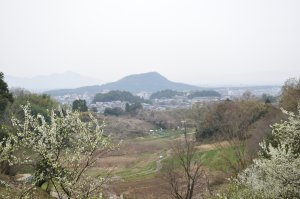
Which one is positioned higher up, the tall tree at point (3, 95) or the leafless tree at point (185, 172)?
the tall tree at point (3, 95)

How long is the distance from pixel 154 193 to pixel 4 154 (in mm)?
36238

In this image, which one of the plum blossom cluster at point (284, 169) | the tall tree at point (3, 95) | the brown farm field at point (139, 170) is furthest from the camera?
the tall tree at point (3, 95)

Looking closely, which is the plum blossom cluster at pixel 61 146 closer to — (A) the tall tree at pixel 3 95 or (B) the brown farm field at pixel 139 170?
(B) the brown farm field at pixel 139 170

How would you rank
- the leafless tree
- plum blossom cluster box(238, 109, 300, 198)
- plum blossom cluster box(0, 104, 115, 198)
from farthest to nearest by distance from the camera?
the leafless tree → plum blossom cluster box(238, 109, 300, 198) → plum blossom cluster box(0, 104, 115, 198)

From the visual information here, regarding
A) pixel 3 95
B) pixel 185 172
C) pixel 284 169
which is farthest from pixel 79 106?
pixel 3 95

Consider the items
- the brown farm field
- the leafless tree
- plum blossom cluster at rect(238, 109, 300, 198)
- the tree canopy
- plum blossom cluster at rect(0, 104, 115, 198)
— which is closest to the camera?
plum blossom cluster at rect(0, 104, 115, 198)

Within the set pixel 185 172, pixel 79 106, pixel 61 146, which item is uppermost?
pixel 79 106

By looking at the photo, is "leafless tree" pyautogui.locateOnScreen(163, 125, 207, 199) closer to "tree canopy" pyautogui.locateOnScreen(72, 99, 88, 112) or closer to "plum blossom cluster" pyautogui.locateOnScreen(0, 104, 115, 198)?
"tree canopy" pyautogui.locateOnScreen(72, 99, 88, 112)

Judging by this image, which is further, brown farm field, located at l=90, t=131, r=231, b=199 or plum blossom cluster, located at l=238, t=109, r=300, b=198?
brown farm field, located at l=90, t=131, r=231, b=199

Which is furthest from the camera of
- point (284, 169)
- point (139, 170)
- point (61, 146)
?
point (139, 170)

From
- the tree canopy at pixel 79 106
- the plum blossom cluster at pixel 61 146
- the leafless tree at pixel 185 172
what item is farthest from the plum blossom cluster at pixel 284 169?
the leafless tree at pixel 185 172

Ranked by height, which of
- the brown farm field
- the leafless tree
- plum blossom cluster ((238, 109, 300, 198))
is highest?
plum blossom cluster ((238, 109, 300, 198))

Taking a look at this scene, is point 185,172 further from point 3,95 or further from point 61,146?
point 61,146

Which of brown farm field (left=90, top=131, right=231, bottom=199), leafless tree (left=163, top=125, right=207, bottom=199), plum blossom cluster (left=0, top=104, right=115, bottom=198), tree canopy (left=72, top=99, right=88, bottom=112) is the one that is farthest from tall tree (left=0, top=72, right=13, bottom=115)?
plum blossom cluster (left=0, top=104, right=115, bottom=198)
